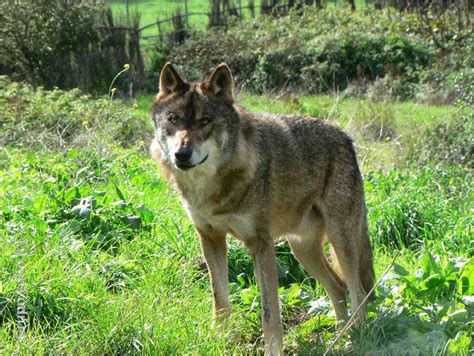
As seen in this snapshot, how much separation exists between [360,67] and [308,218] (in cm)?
1716

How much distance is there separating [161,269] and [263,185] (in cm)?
114

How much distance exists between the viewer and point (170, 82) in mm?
6051

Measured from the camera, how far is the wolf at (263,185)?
5.85 meters

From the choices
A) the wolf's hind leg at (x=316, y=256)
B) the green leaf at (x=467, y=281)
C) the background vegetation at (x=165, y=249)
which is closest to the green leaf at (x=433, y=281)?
the background vegetation at (x=165, y=249)

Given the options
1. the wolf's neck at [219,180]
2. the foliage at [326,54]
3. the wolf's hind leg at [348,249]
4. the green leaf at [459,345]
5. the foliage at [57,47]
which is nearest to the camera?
the green leaf at [459,345]

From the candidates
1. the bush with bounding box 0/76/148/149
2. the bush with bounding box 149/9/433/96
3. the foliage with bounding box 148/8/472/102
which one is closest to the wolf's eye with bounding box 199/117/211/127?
the bush with bounding box 0/76/148/149

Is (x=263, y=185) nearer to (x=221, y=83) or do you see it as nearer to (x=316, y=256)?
(x=221, y=83)

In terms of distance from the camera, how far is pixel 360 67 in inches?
912

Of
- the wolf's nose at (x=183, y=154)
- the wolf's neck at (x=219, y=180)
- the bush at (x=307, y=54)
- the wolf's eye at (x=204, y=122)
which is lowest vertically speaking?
the bush at (x=307, y=54)

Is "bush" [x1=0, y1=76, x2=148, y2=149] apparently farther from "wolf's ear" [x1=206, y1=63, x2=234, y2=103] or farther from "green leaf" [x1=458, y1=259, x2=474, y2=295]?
"green leaf" [x1=458, y1=259, x2=474, y2=295]

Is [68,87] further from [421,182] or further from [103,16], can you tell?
[421,182]

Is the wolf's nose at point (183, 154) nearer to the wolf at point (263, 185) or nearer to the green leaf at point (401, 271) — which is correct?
the wolf at point (263, 185)

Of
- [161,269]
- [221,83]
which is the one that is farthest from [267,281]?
[221,83]

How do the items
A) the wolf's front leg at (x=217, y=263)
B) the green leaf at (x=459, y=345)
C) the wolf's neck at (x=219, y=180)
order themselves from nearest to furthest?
the green leaf at (x=459, y=345) → the wolf's neck at (x=219, y=180) → the wolf's front leg at (x=217, y=263)
